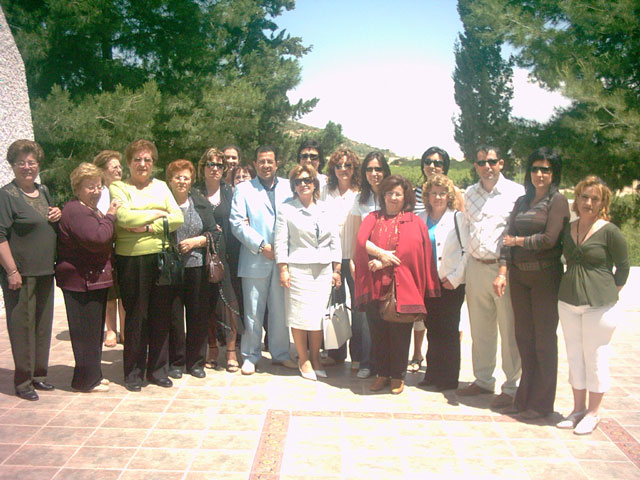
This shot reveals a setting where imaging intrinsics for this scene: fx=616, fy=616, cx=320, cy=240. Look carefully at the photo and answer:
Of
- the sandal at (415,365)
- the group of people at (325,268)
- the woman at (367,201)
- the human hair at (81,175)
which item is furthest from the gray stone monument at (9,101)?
the sandal at (415,365)

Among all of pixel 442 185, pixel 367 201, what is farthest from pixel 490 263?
pixel 367 201

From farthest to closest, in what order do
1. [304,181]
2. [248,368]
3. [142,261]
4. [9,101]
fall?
[9,101] < [248,368] < [304,181] < [142,261]

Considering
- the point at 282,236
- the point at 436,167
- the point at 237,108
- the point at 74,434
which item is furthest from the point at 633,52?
the point at 74,434

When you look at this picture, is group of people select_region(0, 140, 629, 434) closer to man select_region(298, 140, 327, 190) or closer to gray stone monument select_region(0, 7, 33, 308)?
man select_region(298, 140, 327, 190)

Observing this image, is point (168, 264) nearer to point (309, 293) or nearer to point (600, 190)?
point (309, 293)

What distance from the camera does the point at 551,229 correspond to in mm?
4051

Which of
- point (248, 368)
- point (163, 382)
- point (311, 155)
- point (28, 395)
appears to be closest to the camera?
point (28, 395)

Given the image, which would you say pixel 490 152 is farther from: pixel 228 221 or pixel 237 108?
pixel 237 108

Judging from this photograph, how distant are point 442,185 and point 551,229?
941 millimetres

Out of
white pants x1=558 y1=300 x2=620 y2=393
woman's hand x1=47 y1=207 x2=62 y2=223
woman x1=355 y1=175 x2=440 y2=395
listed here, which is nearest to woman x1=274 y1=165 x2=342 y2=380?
woman x1=355 y1=175 x2=440 y2=395

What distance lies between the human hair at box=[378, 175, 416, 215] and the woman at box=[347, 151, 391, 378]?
0.86 feet

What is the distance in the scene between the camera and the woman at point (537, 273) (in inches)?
162

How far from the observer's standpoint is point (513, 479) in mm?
3404

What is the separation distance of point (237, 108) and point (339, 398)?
11670 mm
